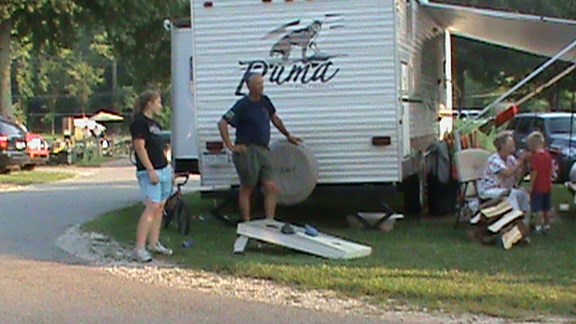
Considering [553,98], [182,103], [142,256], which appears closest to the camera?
[142,256]

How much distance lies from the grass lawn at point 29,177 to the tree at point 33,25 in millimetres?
3562

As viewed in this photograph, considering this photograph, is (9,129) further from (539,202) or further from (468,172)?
(539,202)

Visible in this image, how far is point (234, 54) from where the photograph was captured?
11.9 m

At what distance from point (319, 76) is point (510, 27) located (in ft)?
12.5

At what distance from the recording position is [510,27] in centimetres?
1421

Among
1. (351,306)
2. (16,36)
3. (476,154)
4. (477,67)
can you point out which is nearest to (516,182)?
(476,154)

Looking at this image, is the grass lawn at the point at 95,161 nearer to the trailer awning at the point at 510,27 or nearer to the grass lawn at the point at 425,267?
the trailer awning at the point at 510,27

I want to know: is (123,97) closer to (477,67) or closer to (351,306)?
(477,67)

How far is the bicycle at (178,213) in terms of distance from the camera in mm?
11828

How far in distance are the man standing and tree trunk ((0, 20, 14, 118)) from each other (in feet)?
59.8

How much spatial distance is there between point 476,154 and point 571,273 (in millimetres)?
3743

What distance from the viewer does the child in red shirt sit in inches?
460

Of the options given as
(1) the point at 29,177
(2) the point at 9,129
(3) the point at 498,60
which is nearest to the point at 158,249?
(1) the point at 29,177

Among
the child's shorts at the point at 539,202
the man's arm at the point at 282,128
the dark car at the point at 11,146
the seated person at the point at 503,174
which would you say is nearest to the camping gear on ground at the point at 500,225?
the seated person at the point at 503,174
